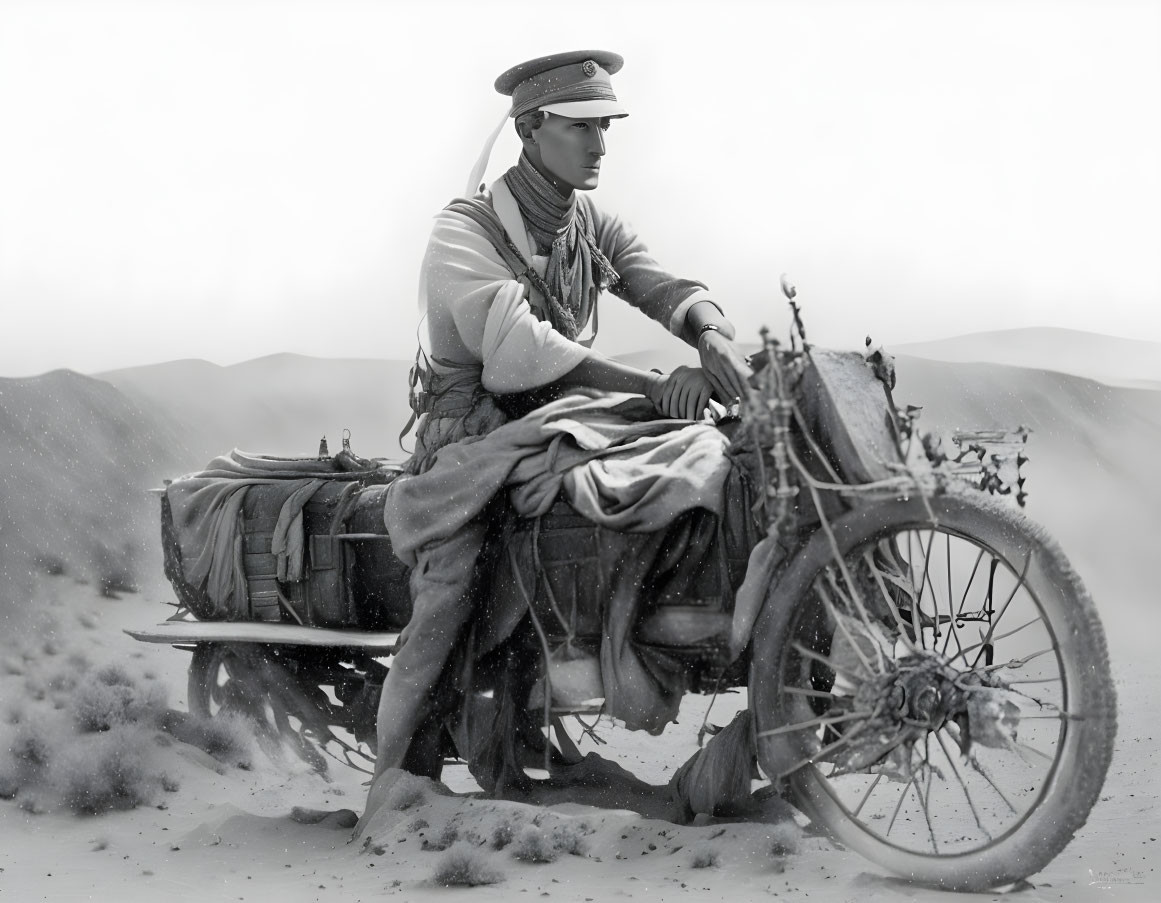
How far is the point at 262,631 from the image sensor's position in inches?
239

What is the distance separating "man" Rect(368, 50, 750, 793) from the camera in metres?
5.34

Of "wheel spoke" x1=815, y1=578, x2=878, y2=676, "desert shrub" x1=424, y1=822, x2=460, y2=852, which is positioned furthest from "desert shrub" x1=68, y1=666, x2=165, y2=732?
"wheel spoke" x1=815, y1=578, x2=878, y2=676

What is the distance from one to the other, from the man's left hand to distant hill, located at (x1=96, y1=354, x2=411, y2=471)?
7.48 meters

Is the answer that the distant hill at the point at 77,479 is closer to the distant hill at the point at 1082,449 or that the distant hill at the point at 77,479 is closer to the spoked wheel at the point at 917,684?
the distant hill at the point at 1082,449

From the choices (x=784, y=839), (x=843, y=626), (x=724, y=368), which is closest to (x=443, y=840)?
(x=784, y=839)

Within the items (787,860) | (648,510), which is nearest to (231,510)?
(648,510)

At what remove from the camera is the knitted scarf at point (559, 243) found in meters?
5.70

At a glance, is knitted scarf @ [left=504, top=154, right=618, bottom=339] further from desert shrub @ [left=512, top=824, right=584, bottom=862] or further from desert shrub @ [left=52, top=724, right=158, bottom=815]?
desert shrub @ [left=52, top=724, right=158, bottom=815]

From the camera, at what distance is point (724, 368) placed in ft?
17.2

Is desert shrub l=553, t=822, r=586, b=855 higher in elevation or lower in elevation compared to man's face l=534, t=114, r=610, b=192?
lower

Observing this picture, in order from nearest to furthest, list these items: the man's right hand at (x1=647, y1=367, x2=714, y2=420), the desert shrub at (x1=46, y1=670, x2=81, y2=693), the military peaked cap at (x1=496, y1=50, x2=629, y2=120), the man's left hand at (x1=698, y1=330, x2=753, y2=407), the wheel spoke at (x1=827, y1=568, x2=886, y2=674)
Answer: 1. the wheel spoke at (x1=827, y1=568, x2=886, y2=674)
2. the man's left hand at (x1=698, y1=330, x2=753, y2=407)
3. the man's right hand at (x1=647, y1=367, x2=714, y2=420)
4. the military peaked cap at (x1=496, y1=50, x2=629, y2=120)
5. the desert shrub at (x1=46, y1=670, x2=81, y2=693)

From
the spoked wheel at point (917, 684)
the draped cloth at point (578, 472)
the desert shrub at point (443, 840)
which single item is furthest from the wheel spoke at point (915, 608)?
the desert shrub at point (443, 840)

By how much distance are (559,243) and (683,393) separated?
2.77ft

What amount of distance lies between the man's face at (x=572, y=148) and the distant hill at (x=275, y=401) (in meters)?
7.17
